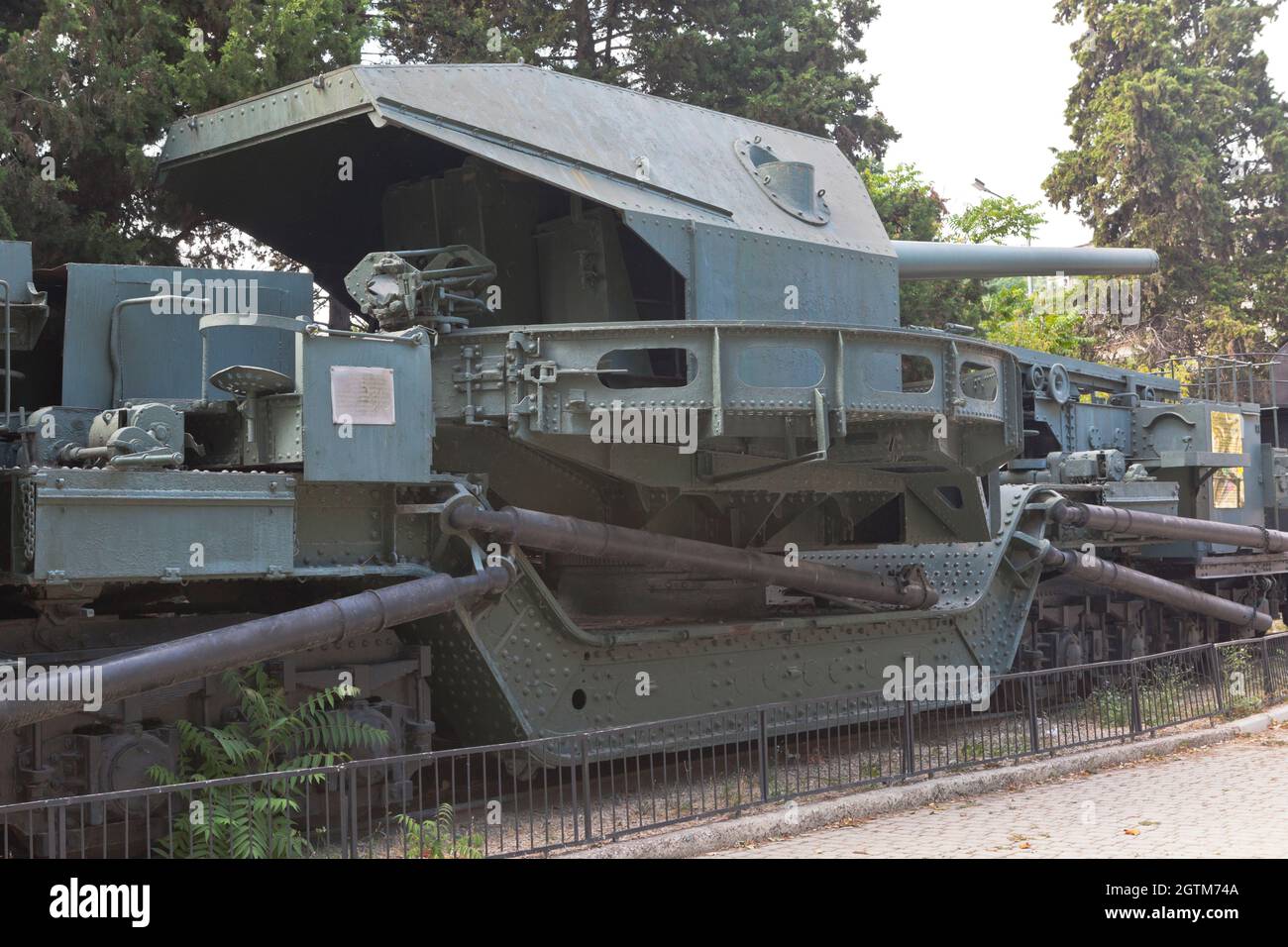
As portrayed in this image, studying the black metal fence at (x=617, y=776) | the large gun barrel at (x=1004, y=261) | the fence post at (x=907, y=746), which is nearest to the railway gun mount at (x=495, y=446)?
the large gun barrel at (x=1004, y=261)

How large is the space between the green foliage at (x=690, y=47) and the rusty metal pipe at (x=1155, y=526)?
326 inches

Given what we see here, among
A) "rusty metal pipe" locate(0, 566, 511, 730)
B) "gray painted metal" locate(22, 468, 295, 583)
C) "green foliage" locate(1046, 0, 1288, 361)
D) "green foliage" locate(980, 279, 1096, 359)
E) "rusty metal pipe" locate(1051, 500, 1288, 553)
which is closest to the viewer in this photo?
"rusty metal pipe" locate(0, 566, 511, 730)

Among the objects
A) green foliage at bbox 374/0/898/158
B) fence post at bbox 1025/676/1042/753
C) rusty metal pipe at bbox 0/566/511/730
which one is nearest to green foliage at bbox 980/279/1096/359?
green foliage at bbox 374/0/898/158

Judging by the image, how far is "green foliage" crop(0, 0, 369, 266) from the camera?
432 inches

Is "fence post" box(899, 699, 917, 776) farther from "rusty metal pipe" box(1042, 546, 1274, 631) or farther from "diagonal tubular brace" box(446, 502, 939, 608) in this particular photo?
"rusty metal pipe" box(1042, 546, 1274, 631)

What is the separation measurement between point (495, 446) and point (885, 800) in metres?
3.33

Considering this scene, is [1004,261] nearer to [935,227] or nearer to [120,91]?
[120,91]

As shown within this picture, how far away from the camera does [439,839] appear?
23.4ft

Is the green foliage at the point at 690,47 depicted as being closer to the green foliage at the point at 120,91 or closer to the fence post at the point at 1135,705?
the green foliage at the point at 120,91

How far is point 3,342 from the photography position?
7.92 meters

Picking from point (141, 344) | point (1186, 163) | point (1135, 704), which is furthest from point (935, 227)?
point (141, 344)

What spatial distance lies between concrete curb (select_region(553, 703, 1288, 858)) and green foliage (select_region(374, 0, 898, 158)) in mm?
10583

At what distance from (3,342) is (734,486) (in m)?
4.72
